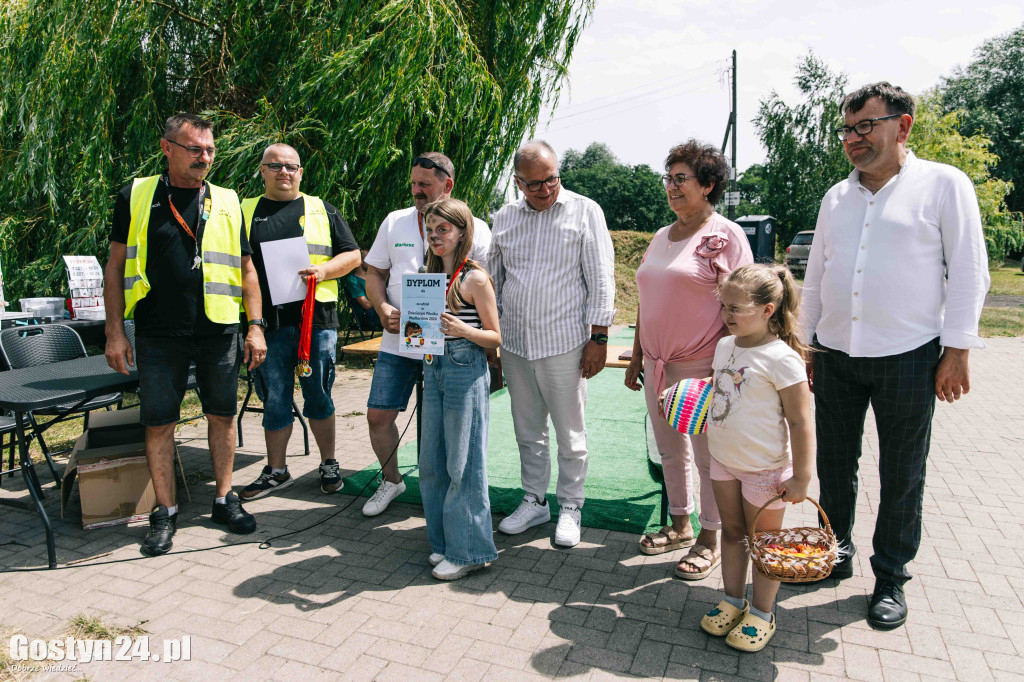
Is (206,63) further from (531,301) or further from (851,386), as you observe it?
(851,386)

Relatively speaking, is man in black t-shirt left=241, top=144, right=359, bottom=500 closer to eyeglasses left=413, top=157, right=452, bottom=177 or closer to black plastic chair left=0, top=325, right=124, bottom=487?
eyeglasses left=413, top=157, right=452, bottom=177

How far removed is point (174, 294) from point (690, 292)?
2.58 meters

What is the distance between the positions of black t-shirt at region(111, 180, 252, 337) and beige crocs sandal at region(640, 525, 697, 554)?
2.60 m

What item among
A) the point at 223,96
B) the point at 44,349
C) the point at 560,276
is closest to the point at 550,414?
A: the point at 560,276

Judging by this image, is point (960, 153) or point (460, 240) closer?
point (460, 240)

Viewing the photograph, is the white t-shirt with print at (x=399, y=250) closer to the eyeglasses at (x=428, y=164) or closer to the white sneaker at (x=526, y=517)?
the eyeglasses at (x=428, y=164)

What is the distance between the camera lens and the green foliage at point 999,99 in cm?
3581

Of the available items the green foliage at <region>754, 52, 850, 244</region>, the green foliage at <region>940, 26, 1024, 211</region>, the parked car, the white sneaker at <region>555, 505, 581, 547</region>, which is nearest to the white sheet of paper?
the white sneaker at <region>555, 505, 581, 547</region>

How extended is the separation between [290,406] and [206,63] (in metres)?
5.94

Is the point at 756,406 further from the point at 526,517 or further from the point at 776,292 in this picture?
the point at 526,517

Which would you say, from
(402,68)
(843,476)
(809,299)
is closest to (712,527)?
(843,476)

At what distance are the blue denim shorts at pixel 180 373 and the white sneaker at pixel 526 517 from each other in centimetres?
161

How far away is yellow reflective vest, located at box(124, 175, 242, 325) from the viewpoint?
344 cm

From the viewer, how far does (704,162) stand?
3.07 metres
